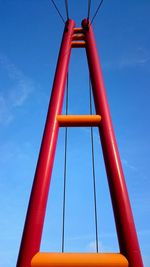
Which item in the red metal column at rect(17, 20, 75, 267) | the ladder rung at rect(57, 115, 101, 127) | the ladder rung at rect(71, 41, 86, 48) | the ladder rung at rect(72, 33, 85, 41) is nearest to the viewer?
the red metal column at rect(17, 20, 75, 267)

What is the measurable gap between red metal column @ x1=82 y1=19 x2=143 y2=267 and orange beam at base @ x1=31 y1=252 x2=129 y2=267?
0.17 metres

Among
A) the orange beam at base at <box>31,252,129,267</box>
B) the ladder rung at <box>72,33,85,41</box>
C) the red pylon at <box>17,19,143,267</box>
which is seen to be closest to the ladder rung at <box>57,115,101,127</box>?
the red pylon at <box>17,19,143,267</box>

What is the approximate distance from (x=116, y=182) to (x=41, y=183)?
34.6 inches

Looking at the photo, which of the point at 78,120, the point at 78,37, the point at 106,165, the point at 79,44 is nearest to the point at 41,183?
the point at 106,165

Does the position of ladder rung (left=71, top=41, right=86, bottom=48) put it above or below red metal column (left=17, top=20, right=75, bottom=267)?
above

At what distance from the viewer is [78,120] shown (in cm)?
461

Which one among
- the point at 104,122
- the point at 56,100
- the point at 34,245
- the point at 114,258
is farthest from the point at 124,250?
the point at 56,100

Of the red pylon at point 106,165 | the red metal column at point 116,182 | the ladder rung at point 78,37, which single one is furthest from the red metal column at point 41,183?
the ladder rung at point 78,37

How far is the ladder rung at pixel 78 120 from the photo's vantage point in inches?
176

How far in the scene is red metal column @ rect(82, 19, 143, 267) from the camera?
3.32 metres

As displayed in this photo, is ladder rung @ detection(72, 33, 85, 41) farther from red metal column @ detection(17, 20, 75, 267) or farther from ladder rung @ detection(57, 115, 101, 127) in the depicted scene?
ladder rung @ detection(57, 115, 101, 127)

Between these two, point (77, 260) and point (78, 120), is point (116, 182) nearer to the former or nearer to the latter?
point (77, 260)

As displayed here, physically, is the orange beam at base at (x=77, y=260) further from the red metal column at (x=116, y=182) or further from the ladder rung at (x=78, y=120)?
the ladder rung at (x=78, y=120)

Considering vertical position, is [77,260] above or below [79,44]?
below
